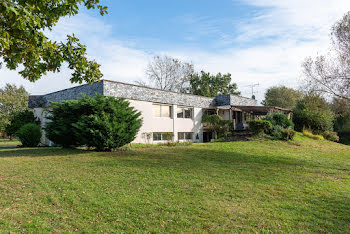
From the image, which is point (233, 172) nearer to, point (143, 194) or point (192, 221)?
point (143, 194)

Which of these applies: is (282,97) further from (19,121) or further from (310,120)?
(19,121)

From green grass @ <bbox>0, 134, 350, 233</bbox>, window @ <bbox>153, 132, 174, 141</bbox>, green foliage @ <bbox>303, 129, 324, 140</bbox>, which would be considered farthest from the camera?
green foliage @ <bbox>303, 129, 324, 140</bbox>

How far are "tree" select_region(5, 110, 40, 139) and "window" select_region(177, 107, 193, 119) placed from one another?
1259 centimetres

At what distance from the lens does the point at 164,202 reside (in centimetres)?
489

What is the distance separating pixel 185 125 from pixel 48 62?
52.5 feet

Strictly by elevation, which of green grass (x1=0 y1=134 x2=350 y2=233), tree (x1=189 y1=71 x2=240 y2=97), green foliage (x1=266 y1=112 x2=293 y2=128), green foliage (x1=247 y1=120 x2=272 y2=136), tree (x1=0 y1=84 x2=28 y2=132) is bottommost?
green grass (x1=0 y1=134 x2=350 y2=233)

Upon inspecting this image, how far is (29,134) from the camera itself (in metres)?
15.8

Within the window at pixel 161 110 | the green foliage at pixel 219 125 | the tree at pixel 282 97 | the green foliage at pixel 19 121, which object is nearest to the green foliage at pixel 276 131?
the green foliage at pixel 219 125

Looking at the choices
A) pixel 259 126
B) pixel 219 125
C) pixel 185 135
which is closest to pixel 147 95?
pixel 185 135

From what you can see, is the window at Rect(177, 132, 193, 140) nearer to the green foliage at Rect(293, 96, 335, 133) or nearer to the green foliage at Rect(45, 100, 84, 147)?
the green foliage at Rect(45, 100, 84, 147)

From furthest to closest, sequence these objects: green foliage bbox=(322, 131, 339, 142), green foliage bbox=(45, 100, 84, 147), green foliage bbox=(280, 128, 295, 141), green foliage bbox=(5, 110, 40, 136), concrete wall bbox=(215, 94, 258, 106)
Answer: concrete wall bbox=(215, 94, 258, 106), green foliage bbox=(322, 131, 339, 142), green foliage bbox=(280, 128, 295, 141), green foliage bbox=(5, 110, 40, 136), green foliage bbox=(45, 100, 84, 147)

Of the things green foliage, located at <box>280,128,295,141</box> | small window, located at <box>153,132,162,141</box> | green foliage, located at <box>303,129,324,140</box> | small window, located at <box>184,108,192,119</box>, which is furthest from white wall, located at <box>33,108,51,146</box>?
green foliage, located at <box>303,129,324,140</box>

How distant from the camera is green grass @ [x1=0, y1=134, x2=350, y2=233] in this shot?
390 cm

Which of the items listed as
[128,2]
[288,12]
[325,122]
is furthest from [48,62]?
[325,122]
